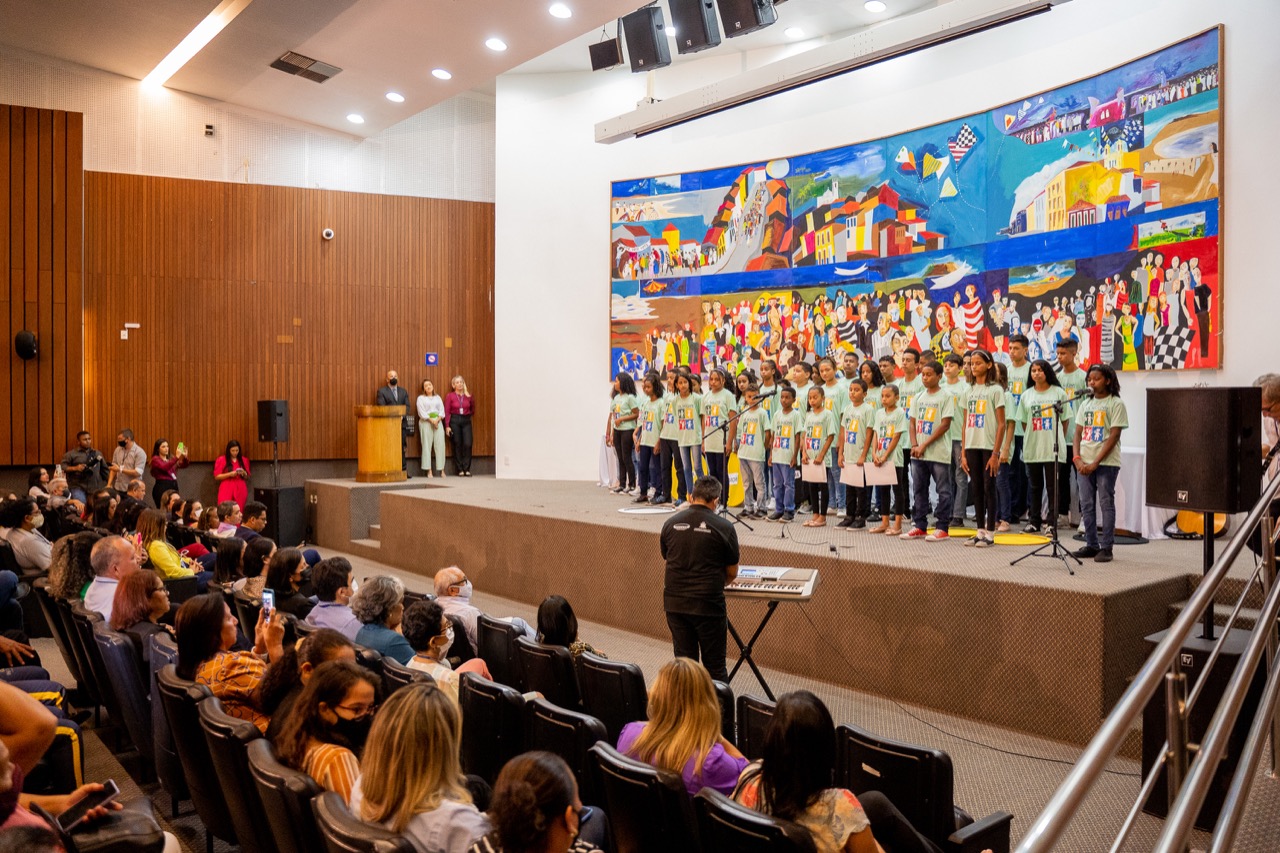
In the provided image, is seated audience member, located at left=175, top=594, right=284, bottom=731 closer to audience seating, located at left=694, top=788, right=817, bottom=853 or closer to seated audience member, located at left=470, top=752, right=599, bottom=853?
seated audience member, located at left=470, top=752, right=599, bottom=853

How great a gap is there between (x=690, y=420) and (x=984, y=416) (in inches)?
121

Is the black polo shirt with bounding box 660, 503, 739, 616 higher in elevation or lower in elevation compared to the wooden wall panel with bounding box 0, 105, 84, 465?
lower

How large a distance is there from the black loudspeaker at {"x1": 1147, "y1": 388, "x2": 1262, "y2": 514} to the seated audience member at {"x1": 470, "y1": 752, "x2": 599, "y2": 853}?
3224 mm

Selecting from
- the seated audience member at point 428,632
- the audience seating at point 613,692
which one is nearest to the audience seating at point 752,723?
the audience seating at point 613,692

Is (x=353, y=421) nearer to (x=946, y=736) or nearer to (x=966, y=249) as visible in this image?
(x=966, y=249)

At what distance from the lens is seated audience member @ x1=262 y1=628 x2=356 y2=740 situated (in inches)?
133

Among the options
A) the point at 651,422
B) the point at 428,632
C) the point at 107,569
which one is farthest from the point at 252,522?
the point at 651,422

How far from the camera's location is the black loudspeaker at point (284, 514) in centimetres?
1265

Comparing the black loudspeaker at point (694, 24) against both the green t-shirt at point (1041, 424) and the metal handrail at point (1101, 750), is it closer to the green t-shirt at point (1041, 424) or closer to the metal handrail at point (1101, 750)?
the green t-shirt at point (1041, 424)

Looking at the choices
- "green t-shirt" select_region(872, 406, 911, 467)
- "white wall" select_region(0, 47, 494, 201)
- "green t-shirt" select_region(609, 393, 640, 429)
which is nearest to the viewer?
"green t-shirt" select_region(872, 406, 911, 467)

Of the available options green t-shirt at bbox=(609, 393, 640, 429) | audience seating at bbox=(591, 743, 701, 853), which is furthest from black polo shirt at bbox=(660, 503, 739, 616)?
green t-shirt at bbox=(609, 393, 640, 429)

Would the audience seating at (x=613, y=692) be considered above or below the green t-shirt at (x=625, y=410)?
A: below

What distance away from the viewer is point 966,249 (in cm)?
962

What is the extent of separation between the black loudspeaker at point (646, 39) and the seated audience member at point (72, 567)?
263 inches
